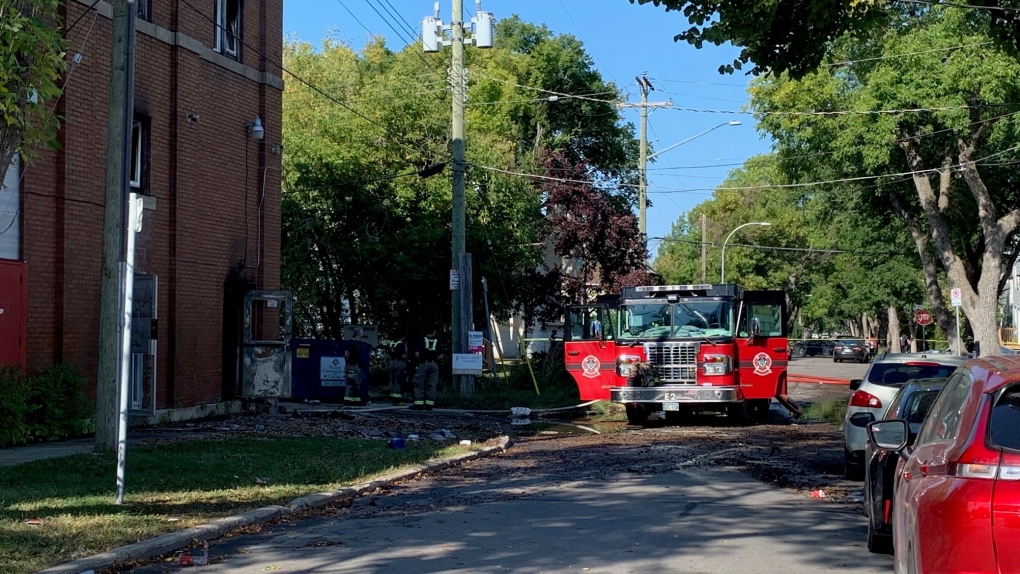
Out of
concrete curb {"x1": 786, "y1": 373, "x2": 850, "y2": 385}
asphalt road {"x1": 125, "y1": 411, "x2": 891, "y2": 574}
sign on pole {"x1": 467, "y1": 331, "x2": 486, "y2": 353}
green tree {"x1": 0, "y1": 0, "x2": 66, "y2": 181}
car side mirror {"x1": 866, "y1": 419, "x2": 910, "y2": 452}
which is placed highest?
green tree {"x1": 0, "y1": 0, "x2": 66, "y2": 181}

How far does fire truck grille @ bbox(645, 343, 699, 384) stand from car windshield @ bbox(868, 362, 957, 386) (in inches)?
243

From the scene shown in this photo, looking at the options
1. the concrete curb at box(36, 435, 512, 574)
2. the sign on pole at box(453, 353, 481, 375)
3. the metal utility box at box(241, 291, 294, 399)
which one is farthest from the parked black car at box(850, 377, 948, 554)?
the sign on pole at box(453, 353, 481, 375)

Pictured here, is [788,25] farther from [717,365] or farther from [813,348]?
[813,348]

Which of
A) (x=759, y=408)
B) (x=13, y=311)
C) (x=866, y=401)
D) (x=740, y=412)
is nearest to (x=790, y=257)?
(x=759, y=408)

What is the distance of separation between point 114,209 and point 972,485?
426 inches

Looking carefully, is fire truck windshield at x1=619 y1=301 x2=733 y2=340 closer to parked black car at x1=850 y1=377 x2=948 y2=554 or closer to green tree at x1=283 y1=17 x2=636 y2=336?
green tree at x1=283 y1=17 x2=636 y2=336

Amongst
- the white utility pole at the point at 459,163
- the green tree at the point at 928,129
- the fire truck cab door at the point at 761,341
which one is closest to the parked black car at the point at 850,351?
the green tree at the point at 928,129

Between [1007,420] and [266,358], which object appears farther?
[266,358]

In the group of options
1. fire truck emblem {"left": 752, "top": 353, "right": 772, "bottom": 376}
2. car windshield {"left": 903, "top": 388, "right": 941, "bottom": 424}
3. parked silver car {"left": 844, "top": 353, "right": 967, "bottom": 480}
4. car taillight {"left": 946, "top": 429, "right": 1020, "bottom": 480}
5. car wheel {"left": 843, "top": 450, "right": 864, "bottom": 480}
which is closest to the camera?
car taillight {"left": 946, "top": 429, "right": 1020, "bottom": 480}

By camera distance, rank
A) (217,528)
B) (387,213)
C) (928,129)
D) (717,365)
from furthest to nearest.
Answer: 1. (928,129)
2. (387,213)
3. (717,365)
4. (217,528)

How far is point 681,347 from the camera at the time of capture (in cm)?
2089

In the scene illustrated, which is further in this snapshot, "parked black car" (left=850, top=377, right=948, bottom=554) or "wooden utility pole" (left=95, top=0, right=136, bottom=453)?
"wooden utility pole" (left=95, top=0, right=136, bottom=453)

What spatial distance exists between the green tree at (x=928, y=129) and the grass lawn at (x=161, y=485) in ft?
63.9

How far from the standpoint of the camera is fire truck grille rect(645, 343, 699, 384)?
2075 centimetres
